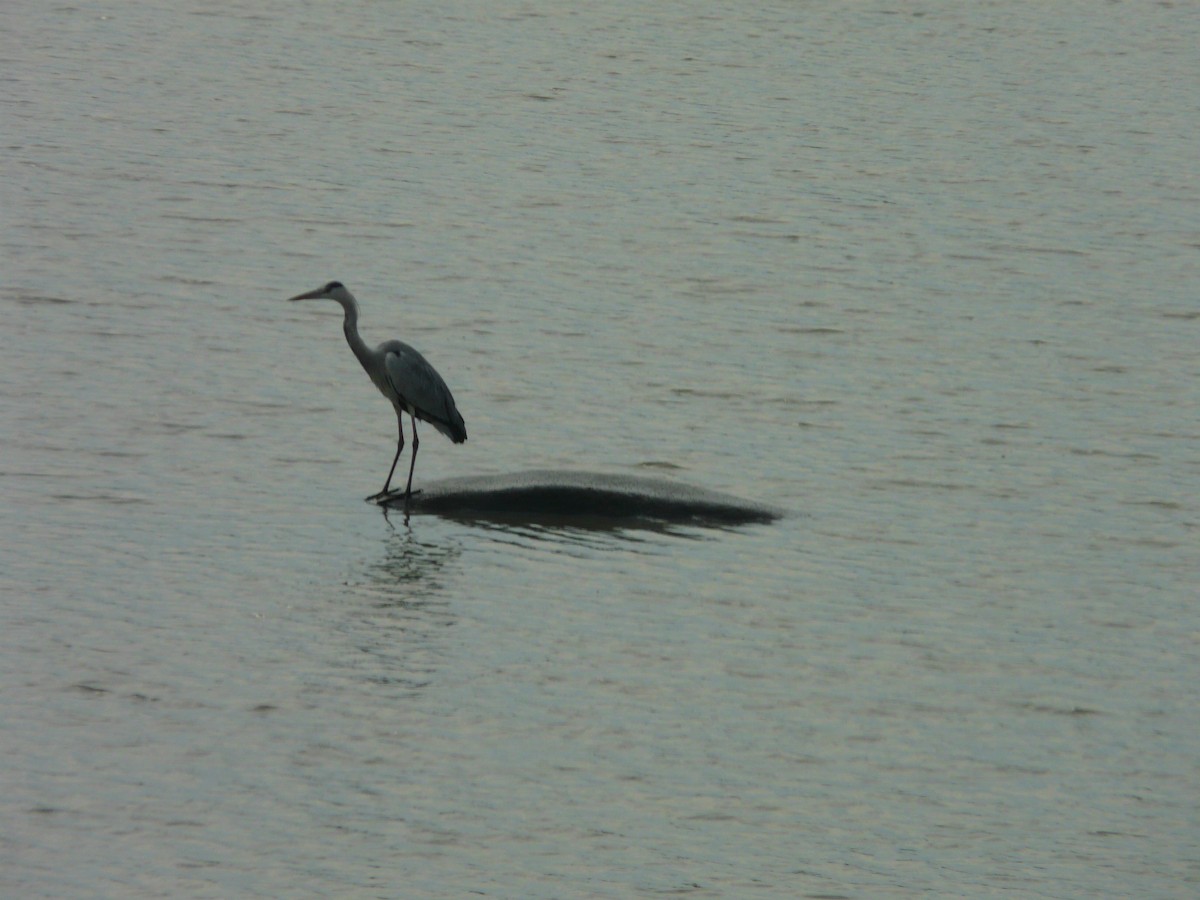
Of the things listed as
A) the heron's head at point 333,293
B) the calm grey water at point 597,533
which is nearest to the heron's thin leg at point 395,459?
the calm grey water at point 597,533

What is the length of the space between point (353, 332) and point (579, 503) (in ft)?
6.88

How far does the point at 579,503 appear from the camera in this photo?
39.9 feet

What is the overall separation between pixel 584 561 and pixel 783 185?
1315cm

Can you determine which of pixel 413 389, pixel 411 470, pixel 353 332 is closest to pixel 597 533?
pixel 411 470

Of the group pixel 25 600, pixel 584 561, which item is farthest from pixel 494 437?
pixel 25 600

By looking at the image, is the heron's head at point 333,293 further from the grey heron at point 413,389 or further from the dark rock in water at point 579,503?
the dark rock in water at point 579,503

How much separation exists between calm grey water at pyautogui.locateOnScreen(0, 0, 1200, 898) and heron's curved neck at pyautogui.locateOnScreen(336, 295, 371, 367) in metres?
0.64

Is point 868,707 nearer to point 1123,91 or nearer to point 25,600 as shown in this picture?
point 25,600

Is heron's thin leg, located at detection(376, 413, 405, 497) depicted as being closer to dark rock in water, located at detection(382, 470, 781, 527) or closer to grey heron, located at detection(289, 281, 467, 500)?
grey heron, located at detection(289, 281, 467, 500)

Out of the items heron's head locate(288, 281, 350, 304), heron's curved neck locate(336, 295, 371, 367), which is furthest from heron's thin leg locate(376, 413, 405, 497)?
heron's head locate(288, 281, 350, 304)

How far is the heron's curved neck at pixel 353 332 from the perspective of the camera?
13.2 m

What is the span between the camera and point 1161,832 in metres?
8.41

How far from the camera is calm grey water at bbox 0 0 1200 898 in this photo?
8.16 m

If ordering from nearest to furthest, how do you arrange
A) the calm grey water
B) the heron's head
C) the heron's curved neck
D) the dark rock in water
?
the calm grey water → the dark rock in water → the heron's curved neck → the heron's head
